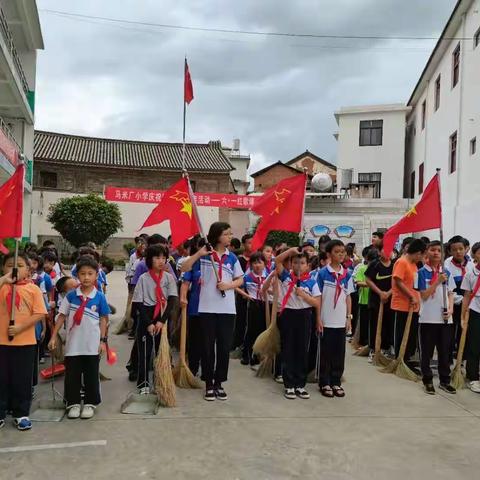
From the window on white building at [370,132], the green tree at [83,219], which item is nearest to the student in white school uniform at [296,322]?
the window on white building at [370,132]

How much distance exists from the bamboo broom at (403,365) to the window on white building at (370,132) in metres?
21.9

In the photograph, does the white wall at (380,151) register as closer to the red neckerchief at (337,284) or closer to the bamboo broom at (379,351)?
the bamboo broom at (379,351)

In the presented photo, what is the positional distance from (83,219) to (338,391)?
24.4 m

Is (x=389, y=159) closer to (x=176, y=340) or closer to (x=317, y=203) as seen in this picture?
(x=317, y=203)

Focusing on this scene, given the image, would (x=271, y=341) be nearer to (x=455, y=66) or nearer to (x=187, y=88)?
(x=187, y=88)

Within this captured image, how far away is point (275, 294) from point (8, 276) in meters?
2.61

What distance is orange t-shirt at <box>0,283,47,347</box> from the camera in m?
4.20

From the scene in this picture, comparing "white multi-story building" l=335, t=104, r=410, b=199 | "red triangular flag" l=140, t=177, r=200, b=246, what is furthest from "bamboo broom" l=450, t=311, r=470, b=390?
"white multi-story building" l=335, t=104, r=410, b=199

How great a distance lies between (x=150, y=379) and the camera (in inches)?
222

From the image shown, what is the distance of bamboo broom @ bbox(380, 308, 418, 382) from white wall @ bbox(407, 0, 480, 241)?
29.9ft

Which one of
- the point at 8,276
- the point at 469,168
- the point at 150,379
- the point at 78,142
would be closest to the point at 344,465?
the point at 150,379

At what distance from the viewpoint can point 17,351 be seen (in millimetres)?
4227

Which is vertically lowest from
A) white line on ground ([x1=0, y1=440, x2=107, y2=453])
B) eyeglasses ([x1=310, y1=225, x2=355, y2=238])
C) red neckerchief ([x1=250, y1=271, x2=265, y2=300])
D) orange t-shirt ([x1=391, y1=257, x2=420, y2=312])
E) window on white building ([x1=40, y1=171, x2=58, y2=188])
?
A: white line on ground ([x1=0, y1=440, x2=107, y2=453])

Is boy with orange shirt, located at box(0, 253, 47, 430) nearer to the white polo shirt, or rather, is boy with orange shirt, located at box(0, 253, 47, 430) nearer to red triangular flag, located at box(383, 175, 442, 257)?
the white polo shirt
